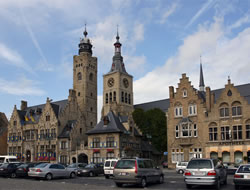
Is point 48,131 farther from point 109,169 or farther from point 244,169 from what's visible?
point 244,169

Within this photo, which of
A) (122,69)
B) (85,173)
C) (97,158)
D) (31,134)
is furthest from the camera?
(122,69)

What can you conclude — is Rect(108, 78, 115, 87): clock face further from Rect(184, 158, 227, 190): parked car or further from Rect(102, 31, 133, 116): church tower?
Rect(184, 158, 227, 190): parked car

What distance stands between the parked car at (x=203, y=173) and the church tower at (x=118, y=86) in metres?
82.9

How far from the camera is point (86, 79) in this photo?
87812 millimetres

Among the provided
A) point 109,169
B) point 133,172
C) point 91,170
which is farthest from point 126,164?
point 91,170

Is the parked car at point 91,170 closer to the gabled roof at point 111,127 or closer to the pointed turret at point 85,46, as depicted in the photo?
the gabled roof at point 111,127

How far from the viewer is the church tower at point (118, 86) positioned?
103806mm

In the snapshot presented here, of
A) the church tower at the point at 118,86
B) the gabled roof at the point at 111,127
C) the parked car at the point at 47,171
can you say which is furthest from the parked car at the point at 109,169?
the church tower at the point at 118,86

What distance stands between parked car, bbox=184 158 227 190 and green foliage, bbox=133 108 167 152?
41.2m

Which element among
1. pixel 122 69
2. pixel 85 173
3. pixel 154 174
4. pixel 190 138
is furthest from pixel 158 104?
pixel 154 174

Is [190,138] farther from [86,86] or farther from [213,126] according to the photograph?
[86,86]

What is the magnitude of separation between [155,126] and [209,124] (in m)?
19.3

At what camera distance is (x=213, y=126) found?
46562mm

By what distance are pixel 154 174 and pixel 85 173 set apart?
12.1 metres
